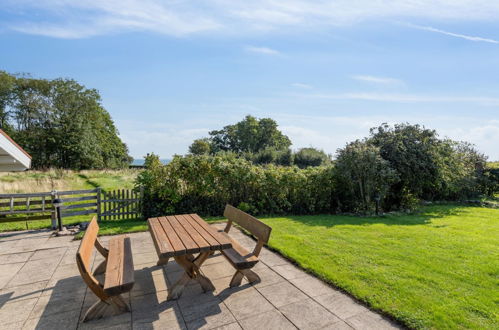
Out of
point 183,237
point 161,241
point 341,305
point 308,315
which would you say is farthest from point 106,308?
point 341,305

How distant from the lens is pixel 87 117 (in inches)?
1280

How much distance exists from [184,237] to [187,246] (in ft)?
1.39

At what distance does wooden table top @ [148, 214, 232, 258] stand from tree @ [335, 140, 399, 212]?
7019 millimetres

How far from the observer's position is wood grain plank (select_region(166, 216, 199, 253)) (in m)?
3.41

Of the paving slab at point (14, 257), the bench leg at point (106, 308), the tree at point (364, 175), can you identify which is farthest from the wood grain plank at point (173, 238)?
the tree at point (364, 175)

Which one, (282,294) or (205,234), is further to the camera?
(205,234)

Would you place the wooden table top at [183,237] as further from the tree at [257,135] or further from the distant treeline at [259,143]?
the tree at [257,135]

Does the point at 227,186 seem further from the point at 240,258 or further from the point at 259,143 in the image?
the point at 259,143

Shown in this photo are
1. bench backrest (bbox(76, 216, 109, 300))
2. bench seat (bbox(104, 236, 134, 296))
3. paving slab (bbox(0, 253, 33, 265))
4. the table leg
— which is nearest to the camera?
bench backrest (bbox(76, 216, 109, 300))

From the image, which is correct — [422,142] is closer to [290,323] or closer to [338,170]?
[338,170]

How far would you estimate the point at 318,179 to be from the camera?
33.2 feet

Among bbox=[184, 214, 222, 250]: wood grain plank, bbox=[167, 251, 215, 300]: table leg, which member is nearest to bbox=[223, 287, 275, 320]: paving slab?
bbox=[167, 251, 215, 300]: table leg

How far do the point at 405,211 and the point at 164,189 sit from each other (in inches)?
365

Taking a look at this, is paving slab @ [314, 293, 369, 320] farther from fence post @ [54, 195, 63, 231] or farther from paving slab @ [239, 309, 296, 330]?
fence post @ [54, 195, 63, 231]
